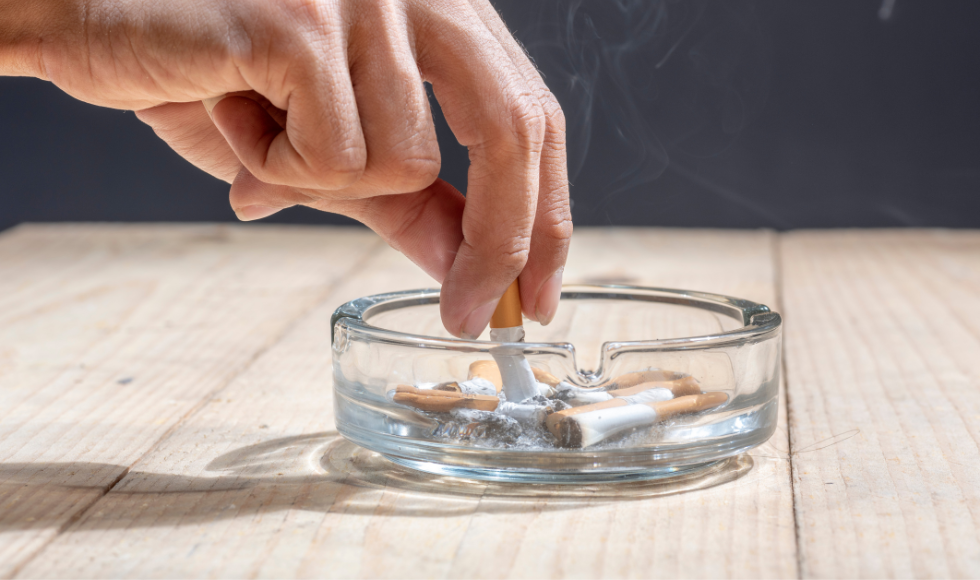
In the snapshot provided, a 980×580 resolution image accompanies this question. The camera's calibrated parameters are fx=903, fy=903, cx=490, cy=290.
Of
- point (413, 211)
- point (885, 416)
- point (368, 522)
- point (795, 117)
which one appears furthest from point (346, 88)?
point (795, 117)

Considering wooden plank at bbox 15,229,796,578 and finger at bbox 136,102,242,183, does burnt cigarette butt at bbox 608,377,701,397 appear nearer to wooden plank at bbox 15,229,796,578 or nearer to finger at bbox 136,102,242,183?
wooden plank at bbox 15,229,796,578

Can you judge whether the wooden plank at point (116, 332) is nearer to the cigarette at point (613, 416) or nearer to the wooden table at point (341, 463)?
the wooden table at point (341, 463)

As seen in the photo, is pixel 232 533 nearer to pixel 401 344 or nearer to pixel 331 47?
pixel 401 344

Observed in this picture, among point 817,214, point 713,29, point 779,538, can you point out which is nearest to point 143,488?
point 779,538

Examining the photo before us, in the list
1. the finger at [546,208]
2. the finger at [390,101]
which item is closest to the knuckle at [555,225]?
the finger at [546,208]

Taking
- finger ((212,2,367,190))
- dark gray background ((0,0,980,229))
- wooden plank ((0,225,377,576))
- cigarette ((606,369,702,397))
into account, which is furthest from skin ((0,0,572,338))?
dark gray background ((0,0,980,229))
